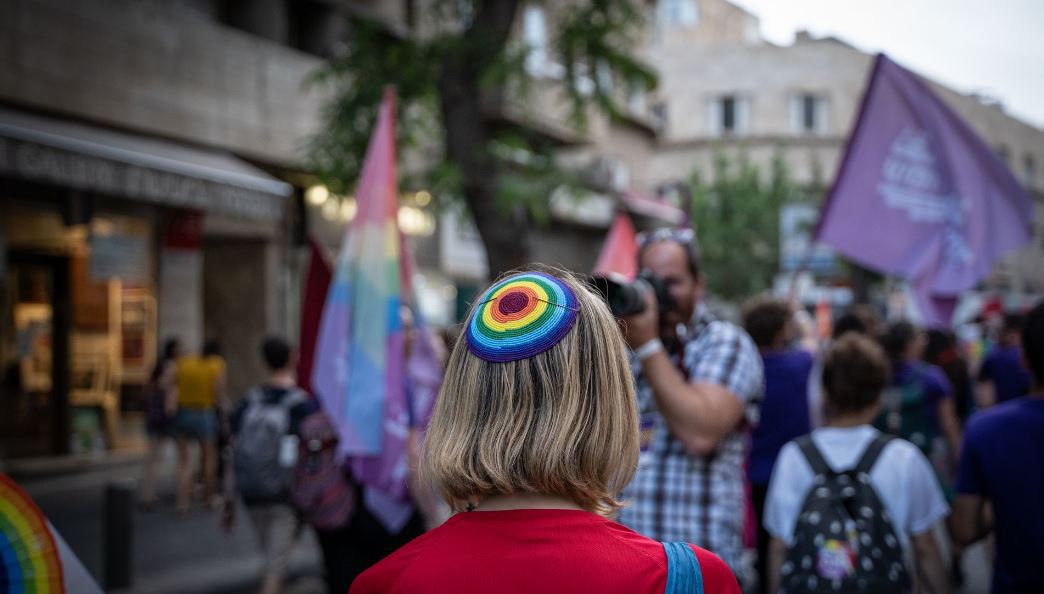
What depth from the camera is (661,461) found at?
3137 millimetres

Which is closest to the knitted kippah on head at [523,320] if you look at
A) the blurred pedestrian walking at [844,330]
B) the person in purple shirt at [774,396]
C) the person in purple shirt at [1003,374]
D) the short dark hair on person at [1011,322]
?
the person in purple shirt at [774,396]

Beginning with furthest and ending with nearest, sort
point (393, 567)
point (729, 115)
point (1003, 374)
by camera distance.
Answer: point (729, 115) < point (1003, 374) < point (393, 567)

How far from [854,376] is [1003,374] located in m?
5.09

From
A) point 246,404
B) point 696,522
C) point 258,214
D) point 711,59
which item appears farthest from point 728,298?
point 696,522

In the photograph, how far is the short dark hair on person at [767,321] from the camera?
612 cm

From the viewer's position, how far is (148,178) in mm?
9859

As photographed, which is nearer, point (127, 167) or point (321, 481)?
point (321, 481)

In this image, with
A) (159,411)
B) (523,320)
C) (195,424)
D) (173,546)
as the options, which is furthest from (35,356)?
(523,320)

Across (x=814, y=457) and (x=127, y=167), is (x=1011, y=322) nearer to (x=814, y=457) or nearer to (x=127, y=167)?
(x=814, y=457)

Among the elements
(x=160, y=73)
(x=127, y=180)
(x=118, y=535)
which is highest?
(x=160, y=73)

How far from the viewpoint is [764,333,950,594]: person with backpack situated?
10.2ft

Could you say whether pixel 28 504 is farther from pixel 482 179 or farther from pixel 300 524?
pixel 482 179

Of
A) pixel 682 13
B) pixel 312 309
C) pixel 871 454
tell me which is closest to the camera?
pixel 871 454

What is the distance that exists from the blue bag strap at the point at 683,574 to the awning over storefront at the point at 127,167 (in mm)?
8459
